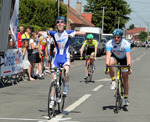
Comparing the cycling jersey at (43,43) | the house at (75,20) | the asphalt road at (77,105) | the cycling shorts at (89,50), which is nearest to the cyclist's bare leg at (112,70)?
the asphalt road at (77,105)

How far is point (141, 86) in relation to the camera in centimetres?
→ 1414

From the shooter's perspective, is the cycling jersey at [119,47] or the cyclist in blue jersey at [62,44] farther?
the cycling jersey at [119,47]

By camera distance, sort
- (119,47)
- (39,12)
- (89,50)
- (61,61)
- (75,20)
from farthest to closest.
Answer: (75,20)
(39,12)
(89,50)
(119,47)
(61,61)

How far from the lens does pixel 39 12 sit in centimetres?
5278

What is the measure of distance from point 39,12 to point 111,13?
52287 millimetres

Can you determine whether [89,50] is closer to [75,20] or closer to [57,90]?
[57,90]

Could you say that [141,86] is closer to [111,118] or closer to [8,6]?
[8,6]

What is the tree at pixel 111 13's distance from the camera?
338 feet

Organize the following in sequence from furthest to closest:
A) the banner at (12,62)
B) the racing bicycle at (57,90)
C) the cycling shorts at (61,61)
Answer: the banner at (12,62) → the cycling shorts at (61,61) → the racing bicycle at (57,90)

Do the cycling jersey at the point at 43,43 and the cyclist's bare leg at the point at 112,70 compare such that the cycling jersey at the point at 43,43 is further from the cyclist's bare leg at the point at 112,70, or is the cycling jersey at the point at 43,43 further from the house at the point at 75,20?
the house at the point at 75,20

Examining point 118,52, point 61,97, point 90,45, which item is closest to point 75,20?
point 90,45

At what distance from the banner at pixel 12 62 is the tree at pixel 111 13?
288 ft

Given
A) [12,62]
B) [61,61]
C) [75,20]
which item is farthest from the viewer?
[75,20]

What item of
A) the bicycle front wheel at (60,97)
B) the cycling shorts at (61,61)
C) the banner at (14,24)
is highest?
the banner at (14,24)
